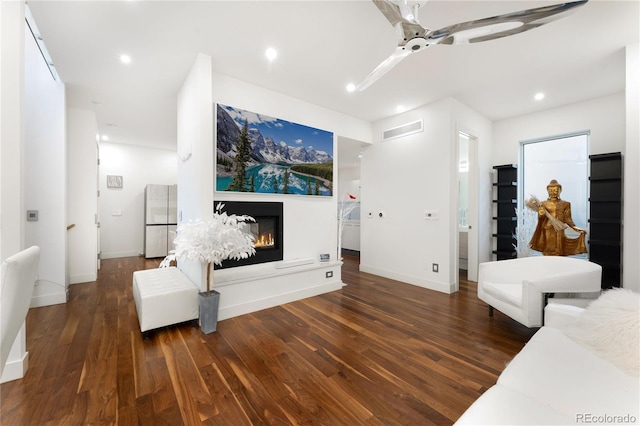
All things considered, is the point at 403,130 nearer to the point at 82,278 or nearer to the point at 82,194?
the point at 82,194

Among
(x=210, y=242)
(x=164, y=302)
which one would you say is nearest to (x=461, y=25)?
(x=210, y=242)

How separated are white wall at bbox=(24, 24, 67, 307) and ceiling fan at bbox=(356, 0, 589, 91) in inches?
157

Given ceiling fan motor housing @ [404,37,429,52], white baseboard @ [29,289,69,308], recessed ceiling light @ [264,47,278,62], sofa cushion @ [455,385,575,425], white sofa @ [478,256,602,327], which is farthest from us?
white baseboard @ [29,289,69,308]

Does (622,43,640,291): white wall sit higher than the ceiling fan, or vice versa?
the ceiling fan

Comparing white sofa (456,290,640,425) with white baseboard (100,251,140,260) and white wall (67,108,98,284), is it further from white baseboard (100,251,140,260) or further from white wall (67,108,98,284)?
white baseboard (100,251,140,260)

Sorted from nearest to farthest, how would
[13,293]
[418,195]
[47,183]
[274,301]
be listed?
[13,293]
[274,301]
[47,183]
[418,195]

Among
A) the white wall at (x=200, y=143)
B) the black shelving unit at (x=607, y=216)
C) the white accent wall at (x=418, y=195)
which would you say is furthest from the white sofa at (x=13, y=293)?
the black shelving unit at (x=607, y=216)

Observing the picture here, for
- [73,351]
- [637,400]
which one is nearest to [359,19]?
[637,400]

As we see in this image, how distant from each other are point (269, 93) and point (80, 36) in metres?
1.88

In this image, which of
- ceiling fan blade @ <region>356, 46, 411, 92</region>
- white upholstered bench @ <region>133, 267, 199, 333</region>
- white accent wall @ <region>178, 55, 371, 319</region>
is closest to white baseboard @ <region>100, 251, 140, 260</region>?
white accent wall @ <region>178, 55, 371, 319</region>

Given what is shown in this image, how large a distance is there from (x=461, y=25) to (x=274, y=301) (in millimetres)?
3121

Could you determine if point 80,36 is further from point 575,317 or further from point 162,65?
point 575,317

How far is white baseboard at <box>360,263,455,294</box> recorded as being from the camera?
372 cm

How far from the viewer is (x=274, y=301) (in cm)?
318
